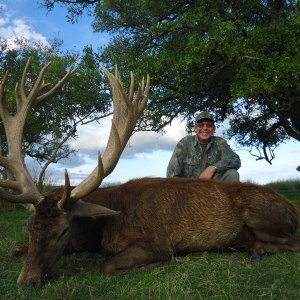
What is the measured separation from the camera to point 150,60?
1388cm

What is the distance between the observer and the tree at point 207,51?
12.4 metres

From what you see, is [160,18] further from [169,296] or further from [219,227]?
[169,296]

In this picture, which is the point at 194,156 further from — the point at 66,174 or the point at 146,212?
the point at 66,174

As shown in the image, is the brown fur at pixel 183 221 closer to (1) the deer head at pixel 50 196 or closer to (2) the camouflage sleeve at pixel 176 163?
(1) the deer head at pixel 50 196

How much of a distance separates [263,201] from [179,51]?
28.8 ft

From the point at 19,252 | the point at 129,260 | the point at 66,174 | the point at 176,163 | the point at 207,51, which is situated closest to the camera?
the point at 66,174

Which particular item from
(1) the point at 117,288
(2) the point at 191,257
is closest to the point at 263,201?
(2) the point at 191,257

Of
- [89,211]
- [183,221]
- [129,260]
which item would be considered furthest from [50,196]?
[183,221]

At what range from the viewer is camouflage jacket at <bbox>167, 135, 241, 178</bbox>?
761 cm

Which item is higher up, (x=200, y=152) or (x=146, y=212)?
(x=200, y=152)

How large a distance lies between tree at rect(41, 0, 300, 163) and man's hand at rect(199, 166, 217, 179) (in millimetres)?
5468

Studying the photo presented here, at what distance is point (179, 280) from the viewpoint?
156 inches

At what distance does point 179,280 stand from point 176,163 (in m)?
3.78

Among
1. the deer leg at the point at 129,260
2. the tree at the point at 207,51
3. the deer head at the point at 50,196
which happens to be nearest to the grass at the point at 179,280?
the deer leg at the point at 129,260
